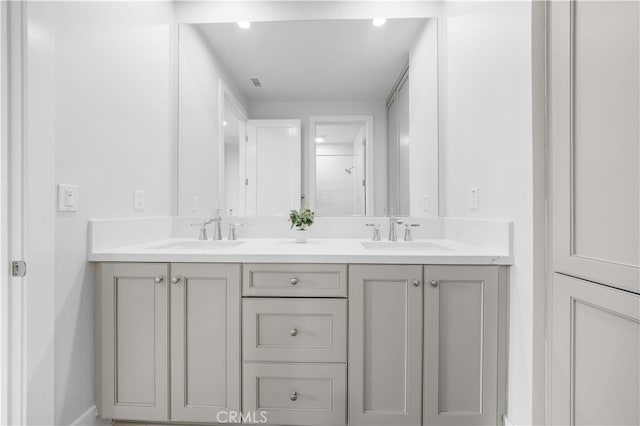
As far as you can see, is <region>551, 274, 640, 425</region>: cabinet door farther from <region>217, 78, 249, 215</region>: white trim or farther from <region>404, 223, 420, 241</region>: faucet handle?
<region>217, 78, 249, 215</region>: white trim

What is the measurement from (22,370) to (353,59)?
203 centimetres

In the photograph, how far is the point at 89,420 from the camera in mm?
1305

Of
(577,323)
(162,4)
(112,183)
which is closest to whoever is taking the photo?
(577,323)

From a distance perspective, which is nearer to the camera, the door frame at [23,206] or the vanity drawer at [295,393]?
the door frame at [23,206]

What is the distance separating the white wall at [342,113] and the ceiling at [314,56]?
0.04 meters

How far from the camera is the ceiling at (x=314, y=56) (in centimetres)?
190

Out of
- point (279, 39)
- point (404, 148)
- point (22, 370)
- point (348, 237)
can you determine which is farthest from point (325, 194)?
point (22, 370)

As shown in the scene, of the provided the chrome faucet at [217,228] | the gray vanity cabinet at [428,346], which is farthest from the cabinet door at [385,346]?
the chrome faucet at [217,228]

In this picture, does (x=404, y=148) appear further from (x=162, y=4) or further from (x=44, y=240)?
(x=44, y=240)

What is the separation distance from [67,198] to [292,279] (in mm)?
889

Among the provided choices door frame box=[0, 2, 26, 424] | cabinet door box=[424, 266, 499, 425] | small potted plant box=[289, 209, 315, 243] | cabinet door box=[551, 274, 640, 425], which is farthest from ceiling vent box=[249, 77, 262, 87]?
cabinet door box=[551, 274, 640, 425]

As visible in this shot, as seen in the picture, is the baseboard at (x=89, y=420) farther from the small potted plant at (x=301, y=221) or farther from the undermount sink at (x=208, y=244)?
the small potted plant at (x=301, y=221)

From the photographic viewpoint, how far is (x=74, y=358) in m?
1.24

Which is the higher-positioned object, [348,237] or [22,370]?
[348,237]
